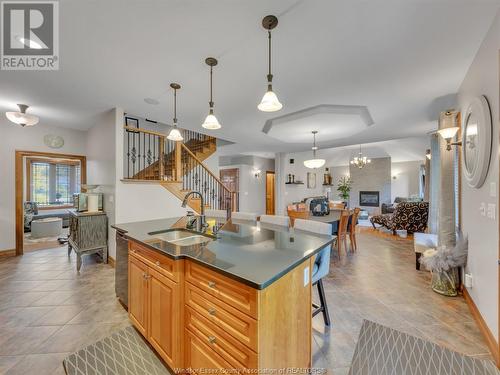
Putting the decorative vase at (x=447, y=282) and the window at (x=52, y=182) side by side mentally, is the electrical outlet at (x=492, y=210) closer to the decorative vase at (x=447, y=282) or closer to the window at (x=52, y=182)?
the decorative vase at (x=447, y=282)

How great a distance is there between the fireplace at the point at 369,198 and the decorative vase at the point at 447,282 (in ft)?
25.1

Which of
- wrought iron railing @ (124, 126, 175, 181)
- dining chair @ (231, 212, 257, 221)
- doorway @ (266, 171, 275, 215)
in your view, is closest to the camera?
dining chair @ (231, 212, 257, 221)

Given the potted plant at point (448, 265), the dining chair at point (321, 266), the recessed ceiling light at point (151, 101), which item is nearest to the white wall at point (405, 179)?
the potted plant at point (448, 265)

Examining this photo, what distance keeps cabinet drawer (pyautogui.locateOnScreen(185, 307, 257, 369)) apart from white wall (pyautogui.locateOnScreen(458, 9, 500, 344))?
2080mm

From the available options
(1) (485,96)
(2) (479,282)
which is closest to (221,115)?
(1) (485,96)

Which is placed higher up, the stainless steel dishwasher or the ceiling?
the ceiling

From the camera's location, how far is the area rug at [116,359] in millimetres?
1623

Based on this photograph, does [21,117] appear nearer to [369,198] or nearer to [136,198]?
[136,198]

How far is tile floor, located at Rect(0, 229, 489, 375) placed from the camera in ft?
5.89

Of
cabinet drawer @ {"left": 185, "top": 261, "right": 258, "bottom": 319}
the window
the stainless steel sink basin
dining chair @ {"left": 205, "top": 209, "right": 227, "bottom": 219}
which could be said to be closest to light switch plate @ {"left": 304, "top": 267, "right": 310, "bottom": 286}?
cabinet drawer @ {"left": 185, "top": 261, "right": 258, "bottom": 319}

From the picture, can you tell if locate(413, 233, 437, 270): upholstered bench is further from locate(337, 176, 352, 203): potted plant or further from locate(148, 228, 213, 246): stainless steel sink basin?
locate(337, 176, 352, 203): potted plant

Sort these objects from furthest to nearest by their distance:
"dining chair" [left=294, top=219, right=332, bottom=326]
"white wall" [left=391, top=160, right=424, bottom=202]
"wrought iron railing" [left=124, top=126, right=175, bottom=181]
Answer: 1. "white wall" [left=391, top=160, right=424, bottom=202]
2. "wrought iron railing" [left=124, top=126, right=175, bottom=181]
3. "dining chair" [left=294, top=219, right=332, bottom=326]

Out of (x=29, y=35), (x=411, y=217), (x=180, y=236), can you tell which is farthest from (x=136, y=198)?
(x=411, y=217)

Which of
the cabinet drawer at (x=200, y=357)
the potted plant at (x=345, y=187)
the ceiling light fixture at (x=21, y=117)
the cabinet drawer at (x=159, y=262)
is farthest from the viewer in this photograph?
the potted plant at (x=345, y=187)
